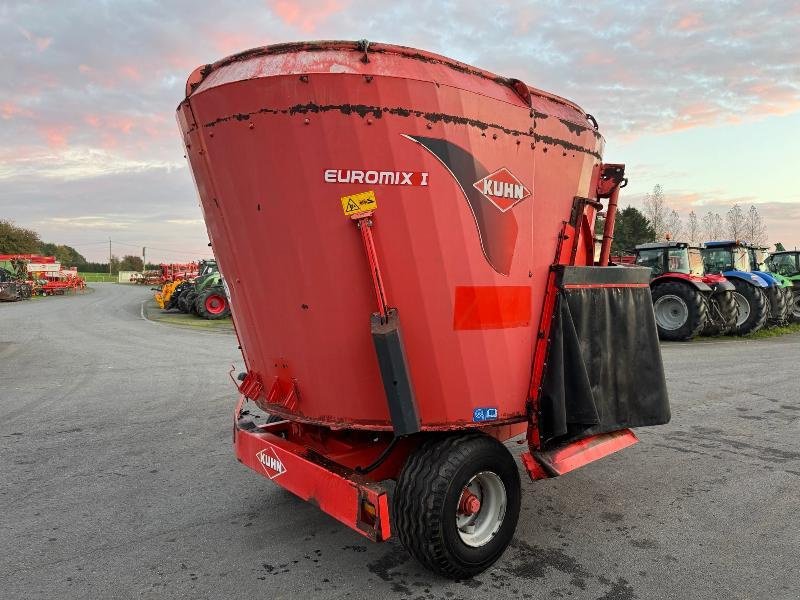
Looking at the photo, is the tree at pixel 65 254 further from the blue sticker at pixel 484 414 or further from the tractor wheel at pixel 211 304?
the blue sticker at pixel 484 414

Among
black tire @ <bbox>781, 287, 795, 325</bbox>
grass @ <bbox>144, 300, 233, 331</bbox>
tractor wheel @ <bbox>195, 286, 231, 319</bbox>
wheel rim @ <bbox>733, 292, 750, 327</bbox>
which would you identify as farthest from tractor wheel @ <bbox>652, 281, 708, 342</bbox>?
tractor wheel @ <bbox>195, 286, 231, 319</bbox>

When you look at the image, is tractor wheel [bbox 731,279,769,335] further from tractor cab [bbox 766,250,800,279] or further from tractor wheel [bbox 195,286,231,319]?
tractor wheel [bbox 195,286,231,319]

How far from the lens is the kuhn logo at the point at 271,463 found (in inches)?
143

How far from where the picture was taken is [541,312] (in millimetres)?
3623

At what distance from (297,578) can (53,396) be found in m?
6.48

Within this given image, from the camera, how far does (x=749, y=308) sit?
15641 mm

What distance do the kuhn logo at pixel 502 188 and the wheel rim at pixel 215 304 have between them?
60.6ft

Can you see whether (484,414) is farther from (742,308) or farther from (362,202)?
→ (742,308)

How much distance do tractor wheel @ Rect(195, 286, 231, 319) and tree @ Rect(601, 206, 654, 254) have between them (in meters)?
32.9

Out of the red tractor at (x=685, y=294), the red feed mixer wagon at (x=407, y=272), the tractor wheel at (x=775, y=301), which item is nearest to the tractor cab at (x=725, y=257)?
the tractor wheel at (x=775, y=301)

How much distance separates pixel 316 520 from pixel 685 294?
12.5m

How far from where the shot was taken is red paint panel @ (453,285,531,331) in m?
3.26

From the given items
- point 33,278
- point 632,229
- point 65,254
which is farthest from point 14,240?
point 632,229

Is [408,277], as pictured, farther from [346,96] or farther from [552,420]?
[552,420]
